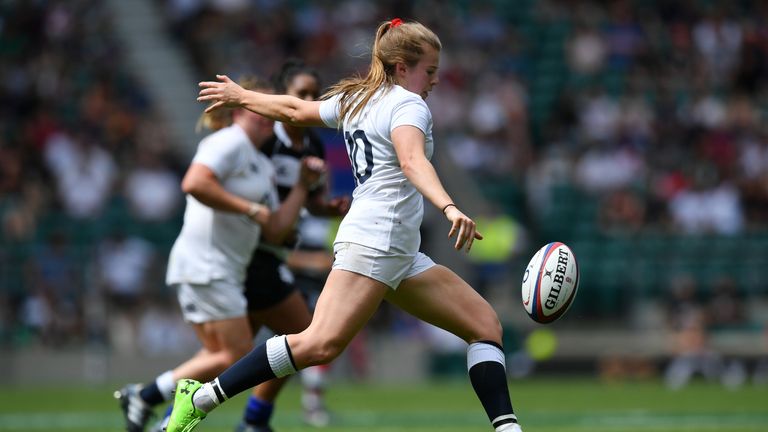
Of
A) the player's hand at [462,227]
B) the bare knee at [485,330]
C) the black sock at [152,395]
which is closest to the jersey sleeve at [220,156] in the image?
the black sock at [152,395]

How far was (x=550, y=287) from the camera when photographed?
247 inches

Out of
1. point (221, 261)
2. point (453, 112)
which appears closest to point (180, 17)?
point (453, 112)

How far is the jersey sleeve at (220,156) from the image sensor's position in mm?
7438

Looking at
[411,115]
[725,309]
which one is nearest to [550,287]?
[411,115]

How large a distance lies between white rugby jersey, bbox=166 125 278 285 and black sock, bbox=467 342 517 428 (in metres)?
1.96

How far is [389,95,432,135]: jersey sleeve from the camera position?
5902 mm

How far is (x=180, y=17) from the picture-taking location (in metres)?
22.7

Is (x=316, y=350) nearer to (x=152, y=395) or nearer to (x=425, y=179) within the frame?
(x=425, y=179)

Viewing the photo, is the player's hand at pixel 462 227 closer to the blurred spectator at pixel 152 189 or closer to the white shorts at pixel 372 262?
the white shorts at pixel 372 262

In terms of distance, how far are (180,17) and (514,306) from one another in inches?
333

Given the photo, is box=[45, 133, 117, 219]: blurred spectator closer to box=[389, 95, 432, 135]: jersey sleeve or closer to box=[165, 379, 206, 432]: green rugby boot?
box=[165, 379, 206, 432]: green rugby boot

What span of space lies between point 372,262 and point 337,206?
2012mm

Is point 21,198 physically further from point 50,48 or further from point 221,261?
point 221,261

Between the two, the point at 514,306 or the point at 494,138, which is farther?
the point at 494,138
